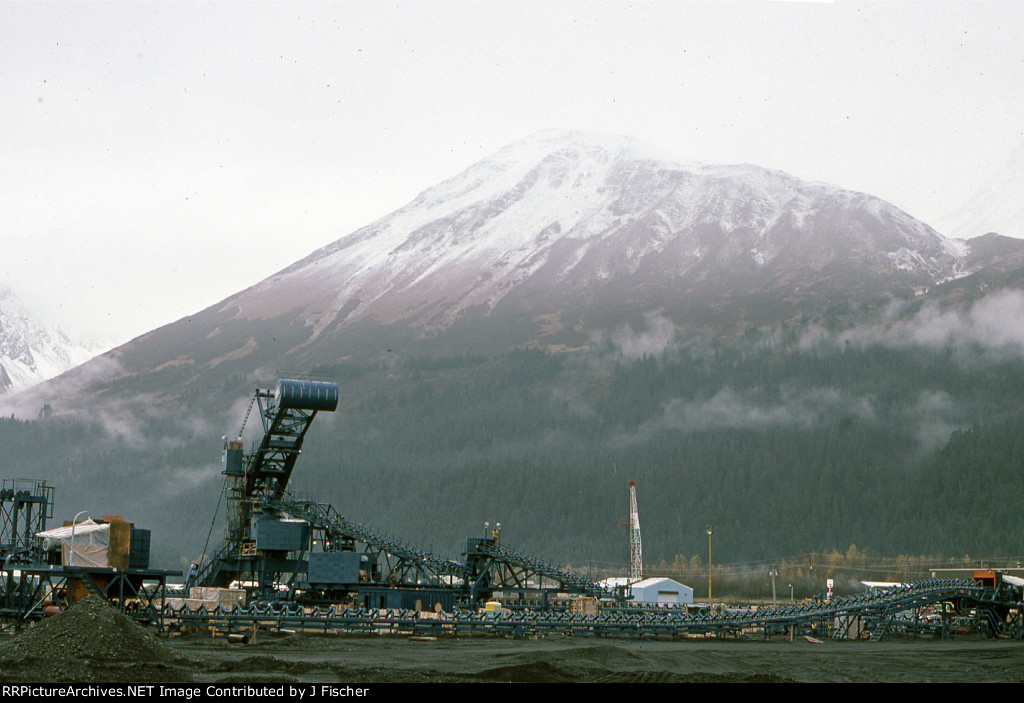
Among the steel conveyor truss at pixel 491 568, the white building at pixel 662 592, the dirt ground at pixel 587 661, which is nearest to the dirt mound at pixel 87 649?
the dirt ground at pixel 587 661

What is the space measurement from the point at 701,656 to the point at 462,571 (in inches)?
1408

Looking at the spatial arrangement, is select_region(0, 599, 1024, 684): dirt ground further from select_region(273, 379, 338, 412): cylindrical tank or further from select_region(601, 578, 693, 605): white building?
select_region(601, 578, 693, 605): white building

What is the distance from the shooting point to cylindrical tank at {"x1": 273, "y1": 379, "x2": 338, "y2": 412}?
258 feet

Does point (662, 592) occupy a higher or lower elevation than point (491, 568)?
lower

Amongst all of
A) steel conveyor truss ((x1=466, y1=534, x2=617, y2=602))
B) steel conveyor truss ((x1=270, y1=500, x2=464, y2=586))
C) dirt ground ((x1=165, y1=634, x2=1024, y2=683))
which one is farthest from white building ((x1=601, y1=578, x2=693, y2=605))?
dirt ground ((x1=165, y1=634, x2=1024, y2=683))

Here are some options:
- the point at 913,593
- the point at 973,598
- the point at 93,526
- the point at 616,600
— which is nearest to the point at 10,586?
the point at 93,526

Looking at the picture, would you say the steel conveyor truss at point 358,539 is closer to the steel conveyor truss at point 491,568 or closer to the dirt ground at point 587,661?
the steel conveyor truss at point 491,568

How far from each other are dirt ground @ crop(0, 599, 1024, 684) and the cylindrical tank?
28670mm

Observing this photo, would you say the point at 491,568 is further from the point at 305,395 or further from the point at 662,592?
the point at 662,592

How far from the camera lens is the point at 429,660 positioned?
130ft

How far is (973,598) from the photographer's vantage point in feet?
224

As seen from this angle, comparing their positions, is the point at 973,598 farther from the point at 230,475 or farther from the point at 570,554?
the point at 570,554

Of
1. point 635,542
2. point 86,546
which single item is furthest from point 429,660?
point 635,542

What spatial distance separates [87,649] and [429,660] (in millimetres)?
12160
